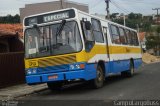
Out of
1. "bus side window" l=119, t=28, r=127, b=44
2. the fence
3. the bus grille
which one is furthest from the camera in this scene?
"bus side window" l=119, t=28, r=127, b=44

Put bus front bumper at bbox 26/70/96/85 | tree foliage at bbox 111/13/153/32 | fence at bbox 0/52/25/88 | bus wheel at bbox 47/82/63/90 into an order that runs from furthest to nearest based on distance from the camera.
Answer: tree foliage at bbox 111/13/153/32
fence at bbox 0/52/25/88
bus wheel at bbox 47/82/63/90
bus front bumper at bbox 26/70/96/85

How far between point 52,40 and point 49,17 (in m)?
1.02

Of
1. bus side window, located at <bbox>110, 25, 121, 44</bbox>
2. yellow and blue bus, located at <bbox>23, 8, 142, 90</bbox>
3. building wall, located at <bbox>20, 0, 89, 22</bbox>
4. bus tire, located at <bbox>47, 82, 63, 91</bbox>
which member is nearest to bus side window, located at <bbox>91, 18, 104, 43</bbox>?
yellow and blue bus, located at <bbox>23, 8, 142, 90</bbox>

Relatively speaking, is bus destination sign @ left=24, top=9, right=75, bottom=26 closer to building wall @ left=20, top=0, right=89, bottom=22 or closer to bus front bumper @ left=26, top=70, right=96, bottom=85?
bus front bumper @ left=26, top=70, right=96, bottom=85

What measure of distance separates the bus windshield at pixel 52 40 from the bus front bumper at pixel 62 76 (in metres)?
0.80

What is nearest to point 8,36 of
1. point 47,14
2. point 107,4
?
point 47,14

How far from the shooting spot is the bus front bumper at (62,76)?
51.8ft

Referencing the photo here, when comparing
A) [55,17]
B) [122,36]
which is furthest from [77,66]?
[122,36]

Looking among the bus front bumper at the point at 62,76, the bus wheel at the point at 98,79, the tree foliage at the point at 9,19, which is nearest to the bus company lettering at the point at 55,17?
the bus front bumper at the point at 62,76

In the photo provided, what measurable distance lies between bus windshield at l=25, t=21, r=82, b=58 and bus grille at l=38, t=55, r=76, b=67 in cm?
20

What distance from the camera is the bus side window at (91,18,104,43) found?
1798cm

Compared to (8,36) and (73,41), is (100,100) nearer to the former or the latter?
(73,41)

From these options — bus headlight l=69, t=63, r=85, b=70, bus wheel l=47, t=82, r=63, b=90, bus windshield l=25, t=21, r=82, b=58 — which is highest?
bus windshield l=25, t=21, r=82, b=58

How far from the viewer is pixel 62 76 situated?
52.3 feet
